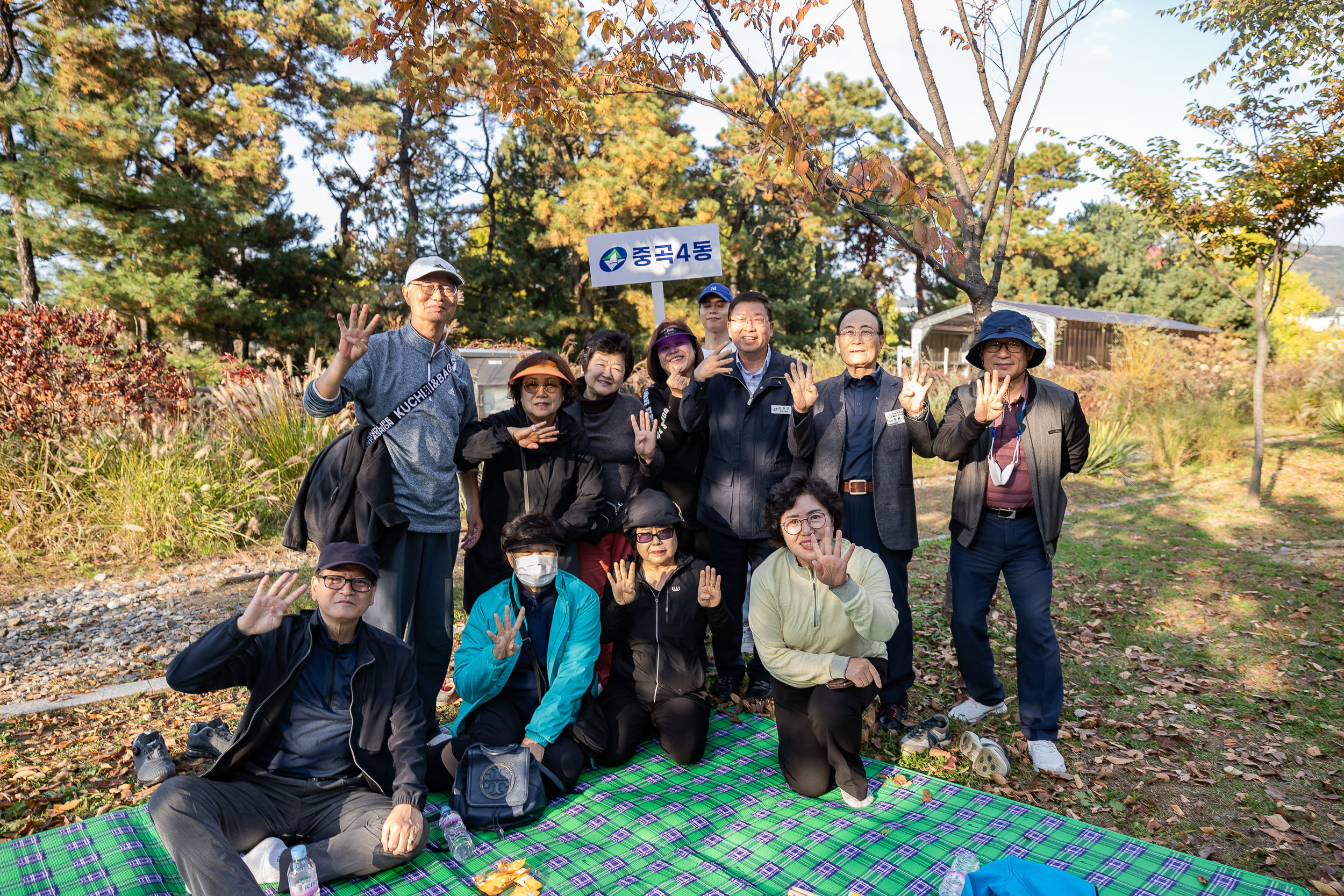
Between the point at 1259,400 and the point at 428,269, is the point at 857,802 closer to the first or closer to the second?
the point at 428,269

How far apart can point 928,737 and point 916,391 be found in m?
1.63

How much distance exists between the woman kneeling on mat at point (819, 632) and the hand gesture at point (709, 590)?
0.23 m

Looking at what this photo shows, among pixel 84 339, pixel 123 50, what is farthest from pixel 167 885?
pixel 123 50

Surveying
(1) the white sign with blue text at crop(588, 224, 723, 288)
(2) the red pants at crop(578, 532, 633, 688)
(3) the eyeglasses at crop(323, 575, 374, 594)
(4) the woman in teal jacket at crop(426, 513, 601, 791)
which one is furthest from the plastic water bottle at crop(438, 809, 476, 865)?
(1) the white sign with blue text at crop(588, 224, 723, 288)

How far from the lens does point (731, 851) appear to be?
2930 mm

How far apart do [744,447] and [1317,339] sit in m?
28.8

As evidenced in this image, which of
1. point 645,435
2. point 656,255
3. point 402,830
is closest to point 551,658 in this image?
point 402,830

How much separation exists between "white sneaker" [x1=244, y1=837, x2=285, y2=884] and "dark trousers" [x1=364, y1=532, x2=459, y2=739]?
0.88 metres

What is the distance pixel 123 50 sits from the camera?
1523 cm

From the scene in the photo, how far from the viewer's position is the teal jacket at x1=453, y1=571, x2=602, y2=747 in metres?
3.41

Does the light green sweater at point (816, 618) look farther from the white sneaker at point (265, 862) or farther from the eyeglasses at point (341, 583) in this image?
the white sneaker at point (265, 862)

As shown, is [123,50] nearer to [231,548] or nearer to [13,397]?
[13,397]

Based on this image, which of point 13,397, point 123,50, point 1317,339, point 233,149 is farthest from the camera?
point 1317,339

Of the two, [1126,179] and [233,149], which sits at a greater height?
[233,149]
